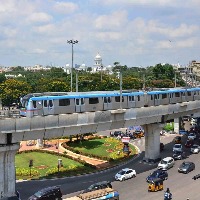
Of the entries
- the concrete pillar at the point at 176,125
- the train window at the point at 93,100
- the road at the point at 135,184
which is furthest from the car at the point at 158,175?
the concrete pillar at the point at 176,125

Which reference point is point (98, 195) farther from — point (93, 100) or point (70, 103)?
point (93, 100)

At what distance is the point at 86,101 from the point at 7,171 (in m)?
12.0

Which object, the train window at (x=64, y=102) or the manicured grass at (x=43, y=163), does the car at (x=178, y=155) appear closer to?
the manicured grass at (x=43, y=163)

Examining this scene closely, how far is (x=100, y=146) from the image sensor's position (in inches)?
2493

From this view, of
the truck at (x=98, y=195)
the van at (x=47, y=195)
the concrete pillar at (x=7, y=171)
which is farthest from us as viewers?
the concrete pillar at (x=7, y=171)

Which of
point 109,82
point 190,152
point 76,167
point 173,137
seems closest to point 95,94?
point 76,167

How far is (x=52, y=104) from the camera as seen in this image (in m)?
37.7

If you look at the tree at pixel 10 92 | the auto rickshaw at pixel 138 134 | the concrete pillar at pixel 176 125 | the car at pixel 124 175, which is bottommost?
the car at pixel 124 175

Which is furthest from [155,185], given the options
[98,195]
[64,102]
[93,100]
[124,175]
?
[64,102]

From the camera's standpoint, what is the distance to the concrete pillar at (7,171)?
33.8 meters

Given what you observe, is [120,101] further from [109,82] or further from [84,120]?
[109,82]

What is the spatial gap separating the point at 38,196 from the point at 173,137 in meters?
43.0

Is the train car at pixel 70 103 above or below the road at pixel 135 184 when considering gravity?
above

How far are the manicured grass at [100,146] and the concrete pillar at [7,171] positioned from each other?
2381cm
